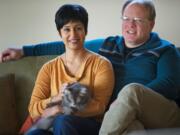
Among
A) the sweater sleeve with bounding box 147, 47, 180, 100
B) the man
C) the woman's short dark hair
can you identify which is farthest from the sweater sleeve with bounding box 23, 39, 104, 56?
the sweater sleeve with bounding box 147, 47, 180, 100

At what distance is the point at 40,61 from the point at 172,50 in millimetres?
810

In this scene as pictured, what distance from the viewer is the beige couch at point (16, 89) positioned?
2.22m

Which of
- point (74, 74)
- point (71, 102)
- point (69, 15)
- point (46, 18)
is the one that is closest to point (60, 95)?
point (71, 102)

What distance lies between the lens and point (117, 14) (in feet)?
8.54

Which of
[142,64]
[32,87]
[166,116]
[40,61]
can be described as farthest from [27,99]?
[166,116]

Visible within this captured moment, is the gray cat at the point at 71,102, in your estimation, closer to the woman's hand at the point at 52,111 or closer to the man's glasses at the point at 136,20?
the woman's hand at the point at 52,111

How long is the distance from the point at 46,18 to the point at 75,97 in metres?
0.89

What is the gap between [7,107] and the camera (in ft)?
7.31

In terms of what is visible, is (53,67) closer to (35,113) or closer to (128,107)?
(35,113)

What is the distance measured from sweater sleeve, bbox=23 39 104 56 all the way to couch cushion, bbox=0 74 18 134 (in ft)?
0.66

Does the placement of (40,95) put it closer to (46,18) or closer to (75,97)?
(75,97)

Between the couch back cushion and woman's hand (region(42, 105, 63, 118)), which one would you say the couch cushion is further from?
woman's hand (region(42, 105, 63, 118))

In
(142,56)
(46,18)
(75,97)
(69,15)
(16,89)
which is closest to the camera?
(75,97)

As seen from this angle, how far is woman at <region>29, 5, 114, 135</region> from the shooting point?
1.97 metres
